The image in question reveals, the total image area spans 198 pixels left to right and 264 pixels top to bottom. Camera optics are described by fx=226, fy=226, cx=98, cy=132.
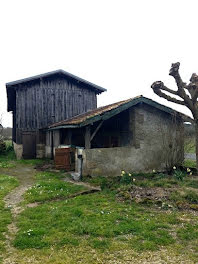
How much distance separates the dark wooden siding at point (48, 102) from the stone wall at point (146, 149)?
8429mm

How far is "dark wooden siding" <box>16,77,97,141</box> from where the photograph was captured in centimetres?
1758

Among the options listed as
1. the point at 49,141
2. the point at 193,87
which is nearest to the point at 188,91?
the point at 193,87

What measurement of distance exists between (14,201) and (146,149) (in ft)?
23.6

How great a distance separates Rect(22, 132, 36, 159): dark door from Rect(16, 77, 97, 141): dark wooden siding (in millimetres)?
472

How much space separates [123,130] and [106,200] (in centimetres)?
709

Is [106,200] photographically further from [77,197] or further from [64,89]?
[64,89]

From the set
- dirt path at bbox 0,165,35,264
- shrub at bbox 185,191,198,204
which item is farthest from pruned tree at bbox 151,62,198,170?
dirt path at bbox 0,165,35,264

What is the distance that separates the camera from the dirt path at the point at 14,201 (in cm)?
405

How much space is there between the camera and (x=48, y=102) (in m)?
18.3

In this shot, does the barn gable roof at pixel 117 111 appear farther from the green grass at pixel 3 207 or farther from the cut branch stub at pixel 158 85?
the green grass at pixel 3 207

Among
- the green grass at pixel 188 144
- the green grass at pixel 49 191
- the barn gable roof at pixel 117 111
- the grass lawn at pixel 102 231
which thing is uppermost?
the barn gable roof at pixel 117 111

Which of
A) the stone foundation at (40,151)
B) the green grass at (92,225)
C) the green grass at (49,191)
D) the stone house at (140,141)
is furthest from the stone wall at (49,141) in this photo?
the green grass at (92,225)

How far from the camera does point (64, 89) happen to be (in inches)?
743

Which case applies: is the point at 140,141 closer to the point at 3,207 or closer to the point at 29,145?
the point at 3,207
